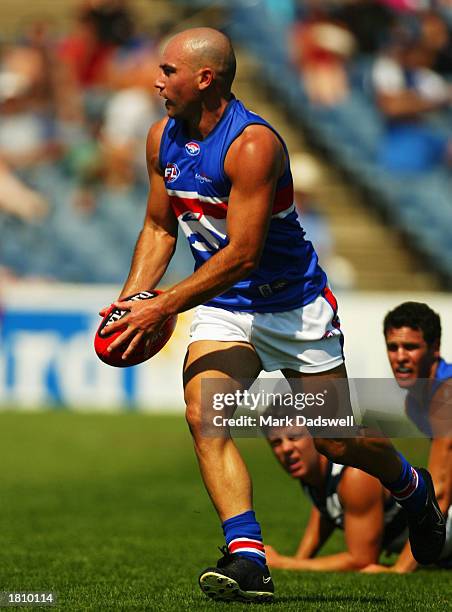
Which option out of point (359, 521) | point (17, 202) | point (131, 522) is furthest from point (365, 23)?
point (359, 521)

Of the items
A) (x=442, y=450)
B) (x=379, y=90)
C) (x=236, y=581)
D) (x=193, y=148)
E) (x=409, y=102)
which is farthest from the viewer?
(x=379, y=90)

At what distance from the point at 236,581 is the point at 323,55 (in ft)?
46.2

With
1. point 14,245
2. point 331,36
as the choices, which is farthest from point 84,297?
point 331,36

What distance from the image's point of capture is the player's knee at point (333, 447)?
19.3 ft

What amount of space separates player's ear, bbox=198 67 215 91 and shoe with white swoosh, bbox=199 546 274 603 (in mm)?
2033

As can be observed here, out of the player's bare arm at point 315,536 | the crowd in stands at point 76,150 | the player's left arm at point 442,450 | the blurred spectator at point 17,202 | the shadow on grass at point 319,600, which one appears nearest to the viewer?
the shadow on grass at point 319,600

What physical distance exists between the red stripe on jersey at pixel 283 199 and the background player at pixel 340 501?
1282 millimetres

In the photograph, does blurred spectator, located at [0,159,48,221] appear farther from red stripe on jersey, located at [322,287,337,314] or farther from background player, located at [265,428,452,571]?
red stripe on jersey, located at [322,287,337,314]

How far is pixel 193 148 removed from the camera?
5852 millimetres

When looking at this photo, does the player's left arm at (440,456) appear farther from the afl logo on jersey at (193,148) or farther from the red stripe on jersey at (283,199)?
the afl logo on jersey at (193,148)

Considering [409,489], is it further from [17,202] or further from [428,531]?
[17,202]

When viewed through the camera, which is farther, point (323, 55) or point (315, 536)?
point (323, 55)

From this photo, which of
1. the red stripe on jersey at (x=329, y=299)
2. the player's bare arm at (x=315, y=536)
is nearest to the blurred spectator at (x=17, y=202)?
the player's bare arm at (x=315, y=536)

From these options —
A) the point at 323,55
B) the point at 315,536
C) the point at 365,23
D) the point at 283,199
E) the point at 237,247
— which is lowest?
the point at 315,536
